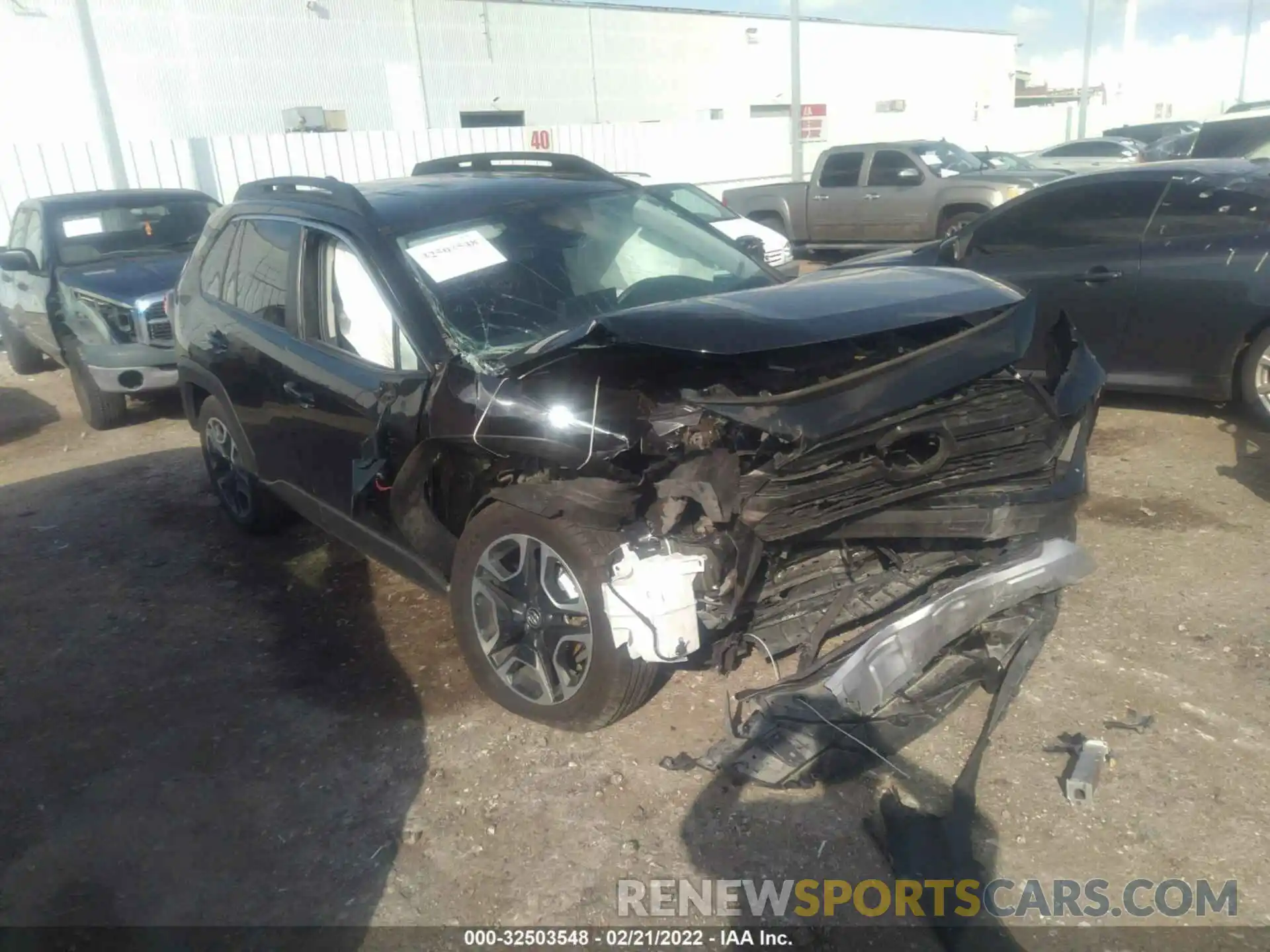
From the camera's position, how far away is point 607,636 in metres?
2.97

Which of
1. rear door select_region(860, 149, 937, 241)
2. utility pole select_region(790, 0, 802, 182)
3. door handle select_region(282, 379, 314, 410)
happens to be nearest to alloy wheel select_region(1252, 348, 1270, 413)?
door handle select_region(282, 379, 314, 410)

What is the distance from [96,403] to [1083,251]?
24.4ft

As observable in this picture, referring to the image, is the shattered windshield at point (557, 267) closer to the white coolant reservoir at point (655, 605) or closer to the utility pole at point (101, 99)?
the white coolant reservoir at point (655, 605)

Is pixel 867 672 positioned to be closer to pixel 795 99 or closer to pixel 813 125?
pixel 795 99

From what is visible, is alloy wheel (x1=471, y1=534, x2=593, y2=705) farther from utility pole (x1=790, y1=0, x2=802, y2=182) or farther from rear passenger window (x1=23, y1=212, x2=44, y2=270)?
utility pole (x1=790, y1=0, x2=802, y2=182)

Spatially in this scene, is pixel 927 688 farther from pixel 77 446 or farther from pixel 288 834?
pixel 77 446

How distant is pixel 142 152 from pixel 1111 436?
43.1 ft

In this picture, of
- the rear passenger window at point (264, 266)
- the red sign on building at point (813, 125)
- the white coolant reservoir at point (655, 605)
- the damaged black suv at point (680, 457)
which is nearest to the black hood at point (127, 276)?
the rear passenger window at point (264, 266)

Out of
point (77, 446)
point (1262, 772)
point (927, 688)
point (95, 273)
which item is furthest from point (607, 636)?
point (95, 273)

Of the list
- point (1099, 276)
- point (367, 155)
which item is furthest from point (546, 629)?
point (367, 155)

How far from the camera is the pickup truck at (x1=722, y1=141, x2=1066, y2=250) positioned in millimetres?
12805

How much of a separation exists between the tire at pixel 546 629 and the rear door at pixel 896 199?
11420 millimetres

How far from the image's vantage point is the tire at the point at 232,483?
16.2 feet

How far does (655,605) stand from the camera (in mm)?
2826
